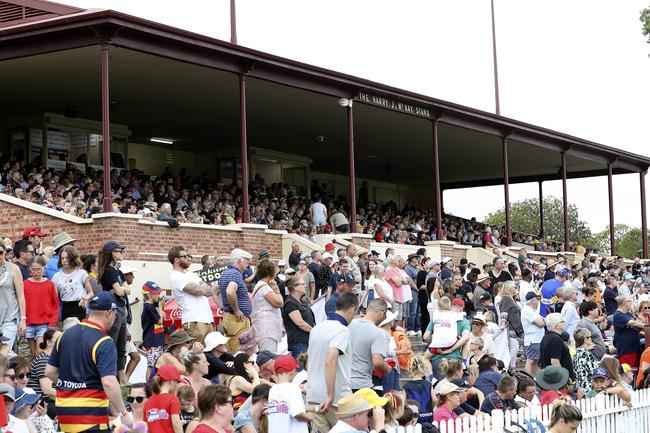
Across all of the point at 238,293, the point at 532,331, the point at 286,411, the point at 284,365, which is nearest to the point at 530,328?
the point at 532,331

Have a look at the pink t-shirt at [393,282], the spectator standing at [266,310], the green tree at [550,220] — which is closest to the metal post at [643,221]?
the pink t-shirt at [393,282]

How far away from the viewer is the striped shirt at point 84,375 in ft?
25.3

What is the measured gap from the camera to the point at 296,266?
19.0 metres

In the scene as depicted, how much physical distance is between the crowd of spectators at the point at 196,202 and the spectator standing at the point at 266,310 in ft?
24.7

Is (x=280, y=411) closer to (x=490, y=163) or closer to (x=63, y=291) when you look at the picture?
(x=63, y=291)

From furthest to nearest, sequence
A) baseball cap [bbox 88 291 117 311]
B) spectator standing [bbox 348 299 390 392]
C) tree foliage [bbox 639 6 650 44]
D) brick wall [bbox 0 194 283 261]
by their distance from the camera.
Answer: tree foliage [bbox 639 6 650 44]
brick wall [bbox 0 194 283 261]
spectator standing [bbox 348 299 390 392]
baseball cap [bbox 88 291 117 311]

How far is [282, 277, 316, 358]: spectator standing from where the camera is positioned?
11.4m

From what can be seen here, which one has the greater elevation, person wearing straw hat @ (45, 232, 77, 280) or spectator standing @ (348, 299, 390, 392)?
person wearing straw hat @ (45, 232, 77, 280)

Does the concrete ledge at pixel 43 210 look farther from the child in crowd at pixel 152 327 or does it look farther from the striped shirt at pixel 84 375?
the striped shirt at pixel 84 375

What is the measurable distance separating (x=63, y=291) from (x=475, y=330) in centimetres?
504

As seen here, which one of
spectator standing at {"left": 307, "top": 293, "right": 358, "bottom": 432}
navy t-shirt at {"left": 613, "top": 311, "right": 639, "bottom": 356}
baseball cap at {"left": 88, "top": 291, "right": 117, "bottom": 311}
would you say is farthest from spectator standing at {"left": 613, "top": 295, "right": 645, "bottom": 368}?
baseball cap at {"left": 88, "top": 291, "right": 117, "bottom": 311}

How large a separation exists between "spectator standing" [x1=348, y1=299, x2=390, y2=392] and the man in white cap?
2.86 m

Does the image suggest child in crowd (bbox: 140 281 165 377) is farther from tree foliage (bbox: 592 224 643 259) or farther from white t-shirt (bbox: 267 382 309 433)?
tree foliage (bbox: 592 224 643 259)

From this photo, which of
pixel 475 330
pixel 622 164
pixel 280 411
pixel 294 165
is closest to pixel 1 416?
pixel 280 411
